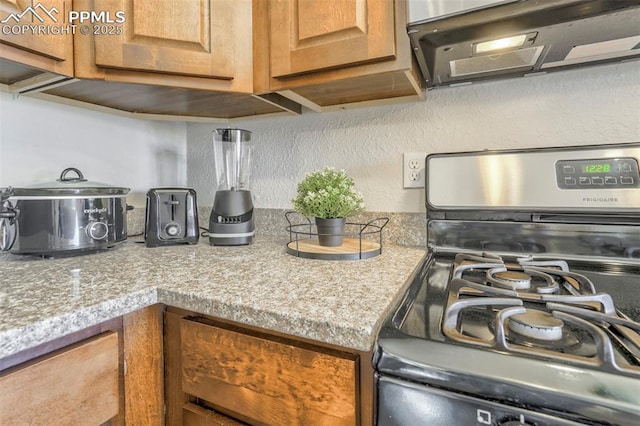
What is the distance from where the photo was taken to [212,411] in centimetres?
57

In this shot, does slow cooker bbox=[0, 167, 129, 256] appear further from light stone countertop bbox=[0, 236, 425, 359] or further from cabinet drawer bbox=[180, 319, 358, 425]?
cabinet drawer bbox=[180, 319, 358, 425]

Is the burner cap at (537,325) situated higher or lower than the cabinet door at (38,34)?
lower

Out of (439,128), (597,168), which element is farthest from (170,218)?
(597,168)

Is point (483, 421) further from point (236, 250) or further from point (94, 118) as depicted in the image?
point (94, 118)

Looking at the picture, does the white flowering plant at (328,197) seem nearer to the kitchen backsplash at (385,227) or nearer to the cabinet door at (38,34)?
the kitchen backsplash at (385,227)

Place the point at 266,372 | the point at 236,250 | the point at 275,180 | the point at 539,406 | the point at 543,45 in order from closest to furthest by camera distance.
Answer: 1. the point at 539,406
2. the point at 266,372
3. the point at 543,45
4. the point at 236,250
5. the point at 275,180

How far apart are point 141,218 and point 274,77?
0.80m

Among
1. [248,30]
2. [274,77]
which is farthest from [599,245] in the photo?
[248,30]

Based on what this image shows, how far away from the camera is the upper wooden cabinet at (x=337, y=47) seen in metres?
0.73

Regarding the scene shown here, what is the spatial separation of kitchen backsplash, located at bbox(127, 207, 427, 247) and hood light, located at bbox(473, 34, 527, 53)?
0.46 metres

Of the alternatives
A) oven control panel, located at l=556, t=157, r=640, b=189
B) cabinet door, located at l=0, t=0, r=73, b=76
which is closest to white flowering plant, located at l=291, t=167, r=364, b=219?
oven control panel, located at l=556, t=157, r=640, b=189

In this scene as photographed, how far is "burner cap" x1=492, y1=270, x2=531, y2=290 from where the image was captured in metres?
0.59

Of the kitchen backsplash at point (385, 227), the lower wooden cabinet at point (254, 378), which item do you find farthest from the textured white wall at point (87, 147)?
the lower wooden cabinet at point (254, 378)

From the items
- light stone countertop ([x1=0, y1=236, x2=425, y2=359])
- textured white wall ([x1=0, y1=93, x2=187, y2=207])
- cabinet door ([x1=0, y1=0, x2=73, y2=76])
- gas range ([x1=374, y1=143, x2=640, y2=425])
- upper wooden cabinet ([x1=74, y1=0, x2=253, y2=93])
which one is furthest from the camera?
textured white wall ([x1=0, y1=93, x2=187, y2=207])
